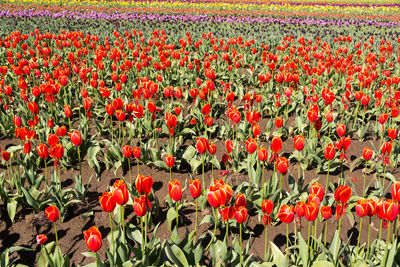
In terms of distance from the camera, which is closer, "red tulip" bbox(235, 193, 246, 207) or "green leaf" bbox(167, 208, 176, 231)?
"red tulip" bbox(235, 193, 246, 207)

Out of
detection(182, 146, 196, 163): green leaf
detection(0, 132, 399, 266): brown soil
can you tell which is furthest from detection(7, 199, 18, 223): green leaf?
detection(182, 146, 196, 163): green leaf

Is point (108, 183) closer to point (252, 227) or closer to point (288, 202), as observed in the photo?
point (252, 227)

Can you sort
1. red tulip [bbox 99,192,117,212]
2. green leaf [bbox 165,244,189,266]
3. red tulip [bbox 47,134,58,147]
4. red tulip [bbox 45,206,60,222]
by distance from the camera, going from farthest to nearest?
red tulip [bbox 47,134,58,147], green leaf [bbox 165,244,189,266], red tulip [bbox 45,206,60,222], red tulip [bbox 99,192,117,212]

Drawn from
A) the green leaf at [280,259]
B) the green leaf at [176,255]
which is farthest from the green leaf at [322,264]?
the green leaf at [176,255]

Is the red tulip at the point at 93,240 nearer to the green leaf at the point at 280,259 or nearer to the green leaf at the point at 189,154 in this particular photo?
the green leaf at the point at 280,259

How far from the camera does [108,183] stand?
4305 millimetres

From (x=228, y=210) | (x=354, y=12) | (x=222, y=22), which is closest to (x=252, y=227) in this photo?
(x=228, y=210)

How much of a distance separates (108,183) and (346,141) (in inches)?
109

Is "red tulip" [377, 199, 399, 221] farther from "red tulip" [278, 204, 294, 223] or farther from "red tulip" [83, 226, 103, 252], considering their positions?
"red tulip" [83, 226, 103, 252]

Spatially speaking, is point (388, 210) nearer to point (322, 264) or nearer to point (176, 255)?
point (322, 264)

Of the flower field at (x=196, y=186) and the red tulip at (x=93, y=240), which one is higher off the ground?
the red tulip at (x=93, y=240)

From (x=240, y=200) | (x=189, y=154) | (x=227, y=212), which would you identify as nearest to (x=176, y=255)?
(x=227, y=212)

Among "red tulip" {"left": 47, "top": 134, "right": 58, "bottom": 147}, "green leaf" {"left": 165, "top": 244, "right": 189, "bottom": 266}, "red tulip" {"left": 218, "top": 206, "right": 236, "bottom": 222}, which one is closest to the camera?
"red tulip" {"left": 218, "top": 206, "right": 236, "bottom": 222}

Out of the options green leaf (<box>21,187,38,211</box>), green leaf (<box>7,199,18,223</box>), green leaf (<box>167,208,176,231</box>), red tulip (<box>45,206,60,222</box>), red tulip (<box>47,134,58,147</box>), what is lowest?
green leaf (<box>167,208,176,231</box>)
